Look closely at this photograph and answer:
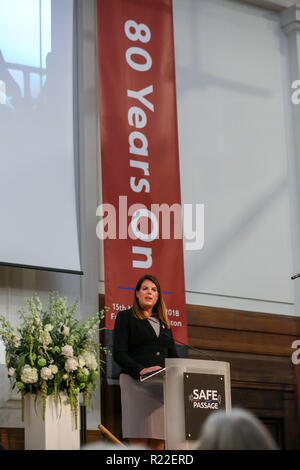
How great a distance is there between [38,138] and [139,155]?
885 millimetres

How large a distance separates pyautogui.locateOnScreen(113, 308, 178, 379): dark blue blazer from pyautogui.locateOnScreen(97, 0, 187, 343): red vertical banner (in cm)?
30

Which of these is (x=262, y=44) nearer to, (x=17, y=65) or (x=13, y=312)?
(x=17, y=65)

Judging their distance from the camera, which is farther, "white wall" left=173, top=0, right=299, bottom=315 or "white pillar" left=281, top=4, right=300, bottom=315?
"white pillar" left=281, top=4, right=300, bottom=315

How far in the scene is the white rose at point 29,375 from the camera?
173 inches

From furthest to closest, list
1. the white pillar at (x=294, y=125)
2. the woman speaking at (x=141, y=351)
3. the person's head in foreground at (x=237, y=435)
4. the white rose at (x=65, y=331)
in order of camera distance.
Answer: the white pillar at (x=294, y=125)
the woman speaking at (x=141, y=351)
the white rose at (x=65, y=331)
the person's head in foreground at (x=237, y=435)

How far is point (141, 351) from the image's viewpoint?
18.3 feet

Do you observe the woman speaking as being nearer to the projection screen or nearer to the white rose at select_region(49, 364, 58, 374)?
the projection screen

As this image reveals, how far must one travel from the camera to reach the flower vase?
4.36 metres

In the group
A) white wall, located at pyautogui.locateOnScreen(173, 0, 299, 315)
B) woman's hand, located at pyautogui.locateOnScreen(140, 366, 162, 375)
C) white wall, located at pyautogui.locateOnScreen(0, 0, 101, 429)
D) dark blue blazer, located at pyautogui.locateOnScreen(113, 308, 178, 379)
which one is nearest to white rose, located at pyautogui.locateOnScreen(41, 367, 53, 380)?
woman's hand, located at pyautogui.locateOnScreen(140, 366, 162, 375)

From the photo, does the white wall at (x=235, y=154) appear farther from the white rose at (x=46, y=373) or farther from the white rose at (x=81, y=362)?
the white rose at (x=46, y=373)

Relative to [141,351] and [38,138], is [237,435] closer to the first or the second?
[141,351]

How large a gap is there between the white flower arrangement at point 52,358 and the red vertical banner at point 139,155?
1.19 m

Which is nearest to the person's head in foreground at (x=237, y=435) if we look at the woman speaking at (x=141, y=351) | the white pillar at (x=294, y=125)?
the woman speaking at (x=141, y=351)

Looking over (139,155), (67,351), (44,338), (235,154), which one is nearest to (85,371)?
(67,351)
